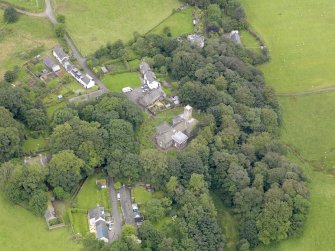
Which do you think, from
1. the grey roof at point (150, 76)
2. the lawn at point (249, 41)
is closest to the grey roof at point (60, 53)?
the grey roof at point (150, 76)

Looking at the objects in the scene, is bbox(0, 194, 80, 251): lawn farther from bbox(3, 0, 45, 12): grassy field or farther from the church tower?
bbox(3, 0, 45, 12): grassy field

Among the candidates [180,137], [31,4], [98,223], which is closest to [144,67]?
[180,137]

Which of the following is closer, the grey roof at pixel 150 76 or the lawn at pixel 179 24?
the grey roof at pixel 150 76

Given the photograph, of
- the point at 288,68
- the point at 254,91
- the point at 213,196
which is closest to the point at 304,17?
the point at 288,68

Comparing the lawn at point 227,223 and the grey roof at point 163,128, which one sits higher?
the grey roof at point 163,128

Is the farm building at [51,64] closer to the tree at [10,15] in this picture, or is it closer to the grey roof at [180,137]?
the tree at [10,15]

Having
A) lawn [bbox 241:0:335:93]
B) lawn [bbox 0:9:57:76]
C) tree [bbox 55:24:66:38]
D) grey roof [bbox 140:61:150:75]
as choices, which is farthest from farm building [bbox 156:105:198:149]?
tree [bbox 55:24:66:38]

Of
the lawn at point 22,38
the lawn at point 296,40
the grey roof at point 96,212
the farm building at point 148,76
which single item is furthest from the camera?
the lawn at point 296,40

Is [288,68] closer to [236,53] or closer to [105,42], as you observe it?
[236,53]
